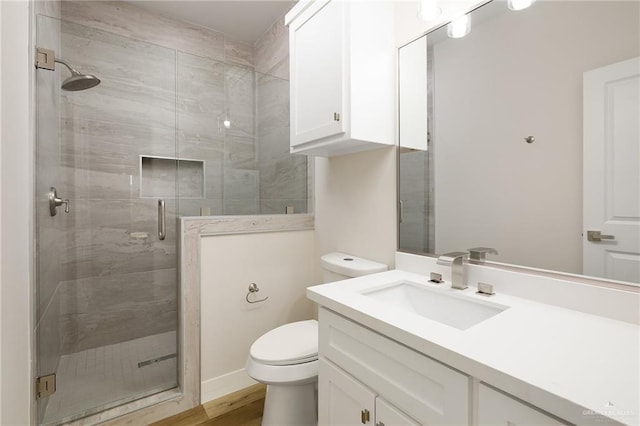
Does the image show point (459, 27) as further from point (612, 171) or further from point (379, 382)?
point (379, 382)

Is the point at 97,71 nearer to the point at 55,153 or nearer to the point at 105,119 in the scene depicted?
the point at 105,119

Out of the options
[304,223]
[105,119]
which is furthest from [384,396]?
[105,119]

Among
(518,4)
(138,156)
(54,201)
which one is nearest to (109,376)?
(54,201)

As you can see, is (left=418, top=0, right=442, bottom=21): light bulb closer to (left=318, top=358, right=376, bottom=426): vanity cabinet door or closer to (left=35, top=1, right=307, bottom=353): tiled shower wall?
(left=35, top=1, right=307, bottom=353): tiled shower wall

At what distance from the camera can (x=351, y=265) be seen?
5.04 feet

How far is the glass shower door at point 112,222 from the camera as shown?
5.64ft

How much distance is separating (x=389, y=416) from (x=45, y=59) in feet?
6.86

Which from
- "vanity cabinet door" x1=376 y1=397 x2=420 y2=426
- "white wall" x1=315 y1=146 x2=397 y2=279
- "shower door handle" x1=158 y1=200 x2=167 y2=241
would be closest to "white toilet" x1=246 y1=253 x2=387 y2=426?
"white wall" x1=315 y1=146 x2=397 y2=279

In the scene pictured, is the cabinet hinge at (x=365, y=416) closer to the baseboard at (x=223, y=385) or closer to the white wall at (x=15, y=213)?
the white wall at (x=15, y=213)

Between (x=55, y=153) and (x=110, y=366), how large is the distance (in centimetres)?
132

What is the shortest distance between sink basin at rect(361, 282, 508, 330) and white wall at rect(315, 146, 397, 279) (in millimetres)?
281

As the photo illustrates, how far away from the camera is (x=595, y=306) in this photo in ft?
2.86

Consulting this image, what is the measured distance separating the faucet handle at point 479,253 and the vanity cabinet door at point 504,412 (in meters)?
0.62

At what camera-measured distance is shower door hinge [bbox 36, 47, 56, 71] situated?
1348mm
